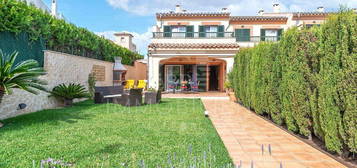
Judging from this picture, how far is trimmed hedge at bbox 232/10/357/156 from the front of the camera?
127 inches

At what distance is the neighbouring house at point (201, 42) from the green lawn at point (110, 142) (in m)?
9.98

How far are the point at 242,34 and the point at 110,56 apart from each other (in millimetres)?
12288

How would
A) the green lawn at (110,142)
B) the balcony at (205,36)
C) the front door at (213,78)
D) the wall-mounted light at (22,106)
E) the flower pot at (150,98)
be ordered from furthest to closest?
the front door at (213,78), the balcony at (205,36), the flower pot at (150,98), the wall-mounted light at (22,106), the green lawn at (110,142)

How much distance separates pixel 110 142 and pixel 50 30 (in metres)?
6.95

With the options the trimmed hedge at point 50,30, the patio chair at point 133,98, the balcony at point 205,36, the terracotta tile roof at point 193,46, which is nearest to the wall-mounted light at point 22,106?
the trimmed hedge at point 50,30

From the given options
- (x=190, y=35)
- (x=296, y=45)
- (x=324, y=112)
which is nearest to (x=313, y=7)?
(x=190, y=35)

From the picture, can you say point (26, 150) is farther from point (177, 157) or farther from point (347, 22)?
point (347, 22)

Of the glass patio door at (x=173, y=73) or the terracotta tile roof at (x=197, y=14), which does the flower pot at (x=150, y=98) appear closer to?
the glass patio door at (x=173, y=73)

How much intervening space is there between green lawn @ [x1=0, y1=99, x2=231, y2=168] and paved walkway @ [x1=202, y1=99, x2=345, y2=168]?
32 centimetres

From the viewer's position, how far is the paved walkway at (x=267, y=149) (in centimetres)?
344

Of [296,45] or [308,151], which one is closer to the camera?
[308,151]

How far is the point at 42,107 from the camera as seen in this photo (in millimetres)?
8625

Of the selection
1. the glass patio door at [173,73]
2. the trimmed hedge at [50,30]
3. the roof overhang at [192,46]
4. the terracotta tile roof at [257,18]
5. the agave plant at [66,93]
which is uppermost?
the terracotta tile roof at [257,18]

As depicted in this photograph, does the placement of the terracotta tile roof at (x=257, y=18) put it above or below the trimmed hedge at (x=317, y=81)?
above
